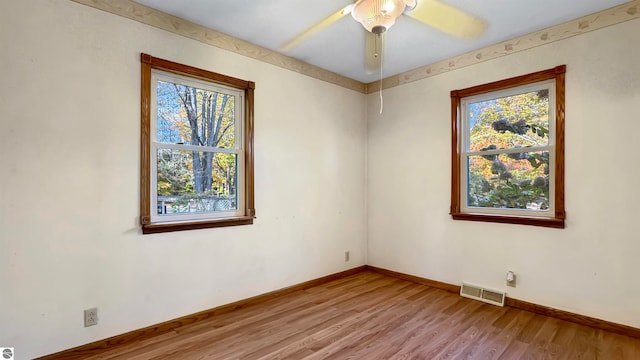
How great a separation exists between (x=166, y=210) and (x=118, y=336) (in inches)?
38.4

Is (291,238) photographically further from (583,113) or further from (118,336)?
(583,113)

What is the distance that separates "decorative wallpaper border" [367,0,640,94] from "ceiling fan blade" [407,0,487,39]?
1.24 feet

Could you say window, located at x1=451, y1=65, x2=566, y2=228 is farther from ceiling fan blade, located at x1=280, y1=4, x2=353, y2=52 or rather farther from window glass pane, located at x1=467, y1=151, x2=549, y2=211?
ceiling fan blade, located at x1=280, y1=4, x2=353, y2=52

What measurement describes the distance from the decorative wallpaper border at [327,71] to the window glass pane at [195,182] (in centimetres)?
103

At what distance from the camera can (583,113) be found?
2629mm

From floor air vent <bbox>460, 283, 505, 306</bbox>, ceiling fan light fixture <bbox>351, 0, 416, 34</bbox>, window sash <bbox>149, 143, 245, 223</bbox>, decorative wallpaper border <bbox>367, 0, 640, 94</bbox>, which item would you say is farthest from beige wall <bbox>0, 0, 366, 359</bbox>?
floor air vent <bbox>460, 283, 505, 306</bbox>

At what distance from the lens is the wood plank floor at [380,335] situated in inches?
85.4

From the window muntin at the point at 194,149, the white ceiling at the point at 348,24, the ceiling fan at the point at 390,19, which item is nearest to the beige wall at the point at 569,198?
the white ceiling at the point at 348,24

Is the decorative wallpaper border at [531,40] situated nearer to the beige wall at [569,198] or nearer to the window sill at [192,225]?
the beige wall at [569,198]

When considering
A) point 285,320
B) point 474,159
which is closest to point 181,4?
point 285,320

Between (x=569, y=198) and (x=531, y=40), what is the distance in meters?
1.48

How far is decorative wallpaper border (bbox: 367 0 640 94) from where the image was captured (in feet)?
8.09

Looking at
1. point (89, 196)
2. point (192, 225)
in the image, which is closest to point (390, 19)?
point (192, 225)

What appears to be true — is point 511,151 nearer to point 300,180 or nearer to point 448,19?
point 448,19
